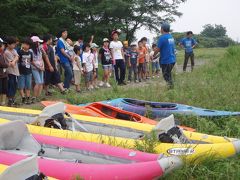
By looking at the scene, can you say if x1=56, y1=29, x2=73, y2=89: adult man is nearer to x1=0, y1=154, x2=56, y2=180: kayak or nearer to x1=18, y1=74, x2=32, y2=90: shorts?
x1=18, y1=74, x2=32, y2=90: shorts

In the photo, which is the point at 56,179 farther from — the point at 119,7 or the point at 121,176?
the point at 119,7

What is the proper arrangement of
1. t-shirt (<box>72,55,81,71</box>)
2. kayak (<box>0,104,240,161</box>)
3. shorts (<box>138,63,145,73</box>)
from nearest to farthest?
kayak (<box>0,104,240,161</box>), t-shirt (<box>72,55,81,71</box>), shorts (<box>138,63,145,73</box>)

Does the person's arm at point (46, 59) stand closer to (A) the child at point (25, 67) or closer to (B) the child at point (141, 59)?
(A) the child at point (25, 67)

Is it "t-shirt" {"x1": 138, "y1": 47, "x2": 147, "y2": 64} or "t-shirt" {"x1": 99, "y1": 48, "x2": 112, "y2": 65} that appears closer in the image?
"t-shirt" {"x1": 99, "y1": 48, "x2": 112, "y2": 65}

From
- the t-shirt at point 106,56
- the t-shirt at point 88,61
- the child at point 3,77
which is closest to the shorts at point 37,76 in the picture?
the child at point 3,77

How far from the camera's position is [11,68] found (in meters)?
8.12

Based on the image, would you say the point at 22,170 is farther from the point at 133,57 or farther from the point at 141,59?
the point at 141,59

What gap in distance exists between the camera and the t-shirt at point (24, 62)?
334 inches

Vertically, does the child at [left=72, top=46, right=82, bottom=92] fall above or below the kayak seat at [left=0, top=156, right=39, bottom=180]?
above

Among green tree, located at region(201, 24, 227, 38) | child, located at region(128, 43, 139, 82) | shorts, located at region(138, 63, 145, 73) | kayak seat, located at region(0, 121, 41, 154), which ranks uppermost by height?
green tree, located at region(201, 24, 227, 38)

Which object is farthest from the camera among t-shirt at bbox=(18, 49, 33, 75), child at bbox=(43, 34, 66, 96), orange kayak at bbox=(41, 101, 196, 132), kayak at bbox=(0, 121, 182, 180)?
child at bbox=(43, 34, 66, 96)

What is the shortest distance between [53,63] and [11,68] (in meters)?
1.75

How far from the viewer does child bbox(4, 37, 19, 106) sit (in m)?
8.14

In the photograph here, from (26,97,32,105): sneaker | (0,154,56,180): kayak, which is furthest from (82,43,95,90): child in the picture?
(0,154,56,180): kayak
